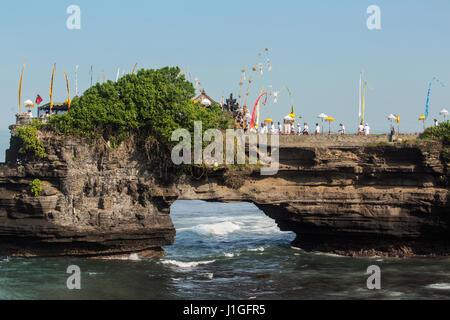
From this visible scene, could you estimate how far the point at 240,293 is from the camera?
2266cm

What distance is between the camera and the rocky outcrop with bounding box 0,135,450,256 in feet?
86.3

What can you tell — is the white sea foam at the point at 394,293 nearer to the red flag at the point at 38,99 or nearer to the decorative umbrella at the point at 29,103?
the decorative umbrella at the point at 29,103

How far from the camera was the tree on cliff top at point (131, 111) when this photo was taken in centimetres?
2651

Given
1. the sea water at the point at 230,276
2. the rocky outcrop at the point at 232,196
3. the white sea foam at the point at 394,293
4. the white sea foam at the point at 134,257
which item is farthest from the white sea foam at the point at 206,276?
the white sea foam at the point at 394,293

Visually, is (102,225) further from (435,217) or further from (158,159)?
(435,217)

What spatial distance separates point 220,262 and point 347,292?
7.17 meters

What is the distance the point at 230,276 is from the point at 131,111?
8487mm

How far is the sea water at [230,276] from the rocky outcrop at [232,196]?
1002 mm

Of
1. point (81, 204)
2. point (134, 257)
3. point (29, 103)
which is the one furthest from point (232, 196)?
point (29, 103)

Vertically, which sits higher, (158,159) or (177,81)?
(177,81)

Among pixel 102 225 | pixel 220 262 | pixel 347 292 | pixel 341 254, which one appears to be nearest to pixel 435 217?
pixel 341 254

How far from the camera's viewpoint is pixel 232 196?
27797mm
